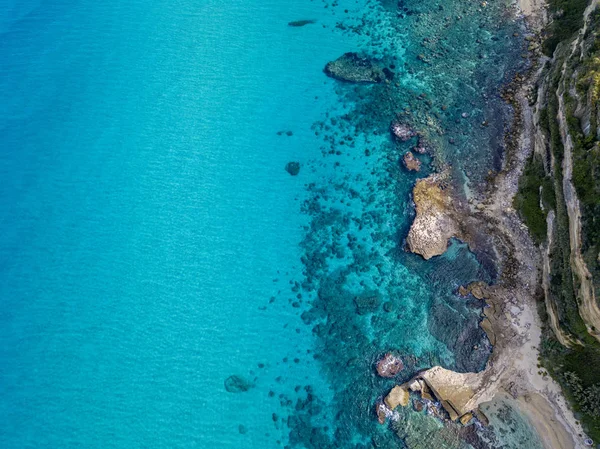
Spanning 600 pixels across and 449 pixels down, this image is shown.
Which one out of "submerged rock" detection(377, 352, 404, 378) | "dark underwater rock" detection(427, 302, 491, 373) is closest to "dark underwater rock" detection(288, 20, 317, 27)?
"dark underwater rock" detection(427, 302, 491, 373)

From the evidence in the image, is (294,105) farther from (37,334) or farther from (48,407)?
(48,407)

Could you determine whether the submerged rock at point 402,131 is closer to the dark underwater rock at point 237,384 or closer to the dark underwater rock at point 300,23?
the dark underwater rock at point 300,23

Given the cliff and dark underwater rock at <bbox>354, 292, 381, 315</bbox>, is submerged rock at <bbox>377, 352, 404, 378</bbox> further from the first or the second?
the cliff

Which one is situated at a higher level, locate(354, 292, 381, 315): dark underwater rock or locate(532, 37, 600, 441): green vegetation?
locate(532, 37, 600, 441): green vegetation

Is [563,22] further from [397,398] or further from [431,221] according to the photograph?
[397,398]

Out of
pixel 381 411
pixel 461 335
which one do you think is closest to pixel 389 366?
pixel 381 411

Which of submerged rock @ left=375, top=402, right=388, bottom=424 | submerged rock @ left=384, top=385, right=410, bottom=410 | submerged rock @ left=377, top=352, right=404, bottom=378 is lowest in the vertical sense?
submerged rock @ left=375, top=402, right=388, bottom=424

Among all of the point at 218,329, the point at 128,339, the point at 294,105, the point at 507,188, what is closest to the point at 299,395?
the point at 218,329
